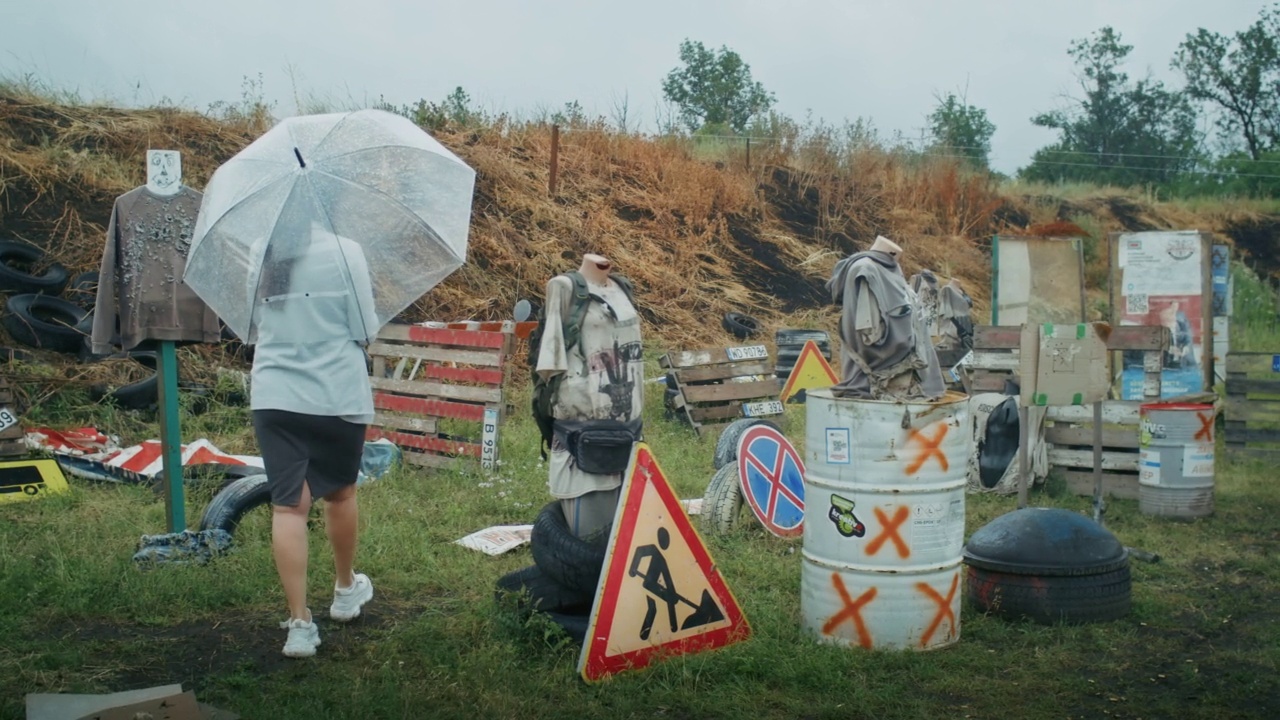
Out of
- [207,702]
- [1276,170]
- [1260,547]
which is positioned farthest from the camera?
[1276,170]

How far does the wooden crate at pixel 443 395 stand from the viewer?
29.9 feet

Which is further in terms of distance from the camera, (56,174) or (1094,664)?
(56,174)

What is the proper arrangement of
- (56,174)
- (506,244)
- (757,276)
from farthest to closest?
(757,276)
(506,244)
(56,174)

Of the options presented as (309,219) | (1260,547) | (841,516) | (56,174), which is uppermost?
(56,174)

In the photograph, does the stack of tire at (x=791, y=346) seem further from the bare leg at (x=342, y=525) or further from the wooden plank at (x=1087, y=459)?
the bare leg at (x=342, y=525)

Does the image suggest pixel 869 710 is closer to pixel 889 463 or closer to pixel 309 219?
pixel 889 463

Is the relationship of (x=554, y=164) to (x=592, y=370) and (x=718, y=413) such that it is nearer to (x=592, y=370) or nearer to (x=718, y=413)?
(x=718, y=413)

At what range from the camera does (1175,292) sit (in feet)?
44.7

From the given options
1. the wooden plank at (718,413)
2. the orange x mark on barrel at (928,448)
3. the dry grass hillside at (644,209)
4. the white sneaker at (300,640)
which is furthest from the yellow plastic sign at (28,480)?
the orange x mark on barrel at (928,448)

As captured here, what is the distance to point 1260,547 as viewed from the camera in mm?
7520

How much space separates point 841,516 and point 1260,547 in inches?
156

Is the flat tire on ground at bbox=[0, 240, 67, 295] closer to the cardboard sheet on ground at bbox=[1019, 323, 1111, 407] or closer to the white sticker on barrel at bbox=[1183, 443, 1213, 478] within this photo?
the cardboard sheet on ground at bbox=[1019, 323, 1111, 407]

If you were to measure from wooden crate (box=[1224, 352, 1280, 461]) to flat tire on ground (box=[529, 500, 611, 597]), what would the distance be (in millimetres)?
8313

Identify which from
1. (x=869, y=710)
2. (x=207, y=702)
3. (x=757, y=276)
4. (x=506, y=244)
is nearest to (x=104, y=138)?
(x=506, y=244)
